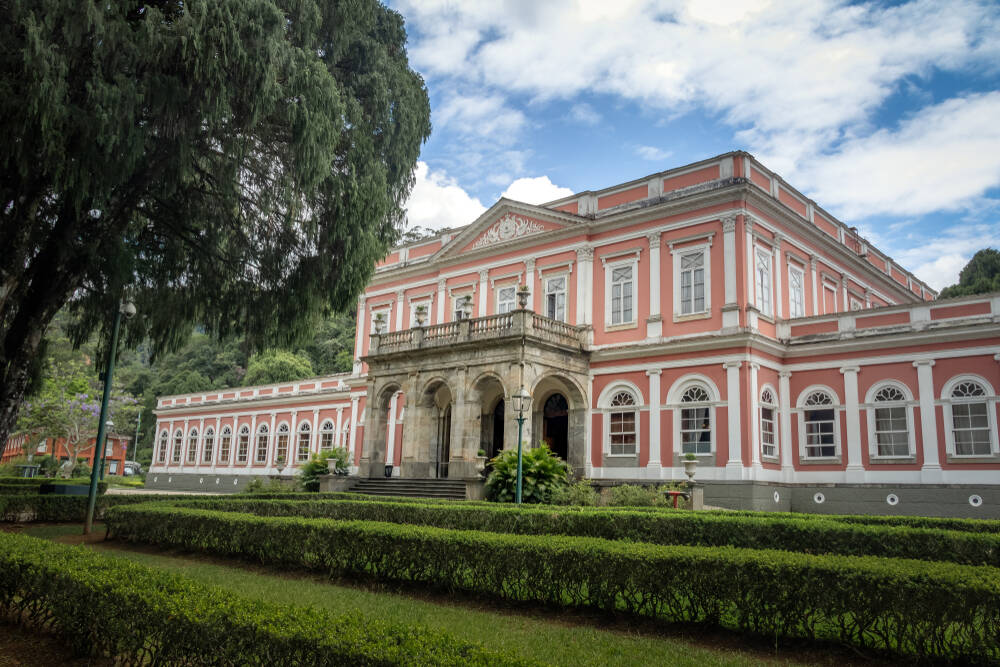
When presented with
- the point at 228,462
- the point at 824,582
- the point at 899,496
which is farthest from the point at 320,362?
the point at 824,582

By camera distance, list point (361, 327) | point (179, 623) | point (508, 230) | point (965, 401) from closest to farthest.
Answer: point (179, 623) < point (965, 401) < point (508, 230) < point (361, 327)

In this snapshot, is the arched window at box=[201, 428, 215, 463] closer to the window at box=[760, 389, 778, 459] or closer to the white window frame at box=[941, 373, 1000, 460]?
the window at box=[760, 389, 778, 459]

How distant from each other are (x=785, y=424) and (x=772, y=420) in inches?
17.2

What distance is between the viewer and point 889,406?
63.8 ft

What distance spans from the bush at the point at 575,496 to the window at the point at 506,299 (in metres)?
8.05

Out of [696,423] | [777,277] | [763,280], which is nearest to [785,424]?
[696,423]

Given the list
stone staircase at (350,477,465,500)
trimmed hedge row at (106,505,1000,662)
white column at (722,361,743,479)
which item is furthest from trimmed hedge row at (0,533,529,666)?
white column at (722,361,743,479)

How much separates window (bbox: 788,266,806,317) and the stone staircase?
11.4 metres

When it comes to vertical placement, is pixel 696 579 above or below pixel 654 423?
below

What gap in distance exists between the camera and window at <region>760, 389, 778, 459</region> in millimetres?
20156

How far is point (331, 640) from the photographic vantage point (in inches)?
170

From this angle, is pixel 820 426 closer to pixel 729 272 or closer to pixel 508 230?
pixel 729 272

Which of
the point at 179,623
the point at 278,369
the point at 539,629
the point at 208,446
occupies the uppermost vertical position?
the point at 278,369

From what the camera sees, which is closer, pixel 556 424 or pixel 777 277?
pixel 777 277
